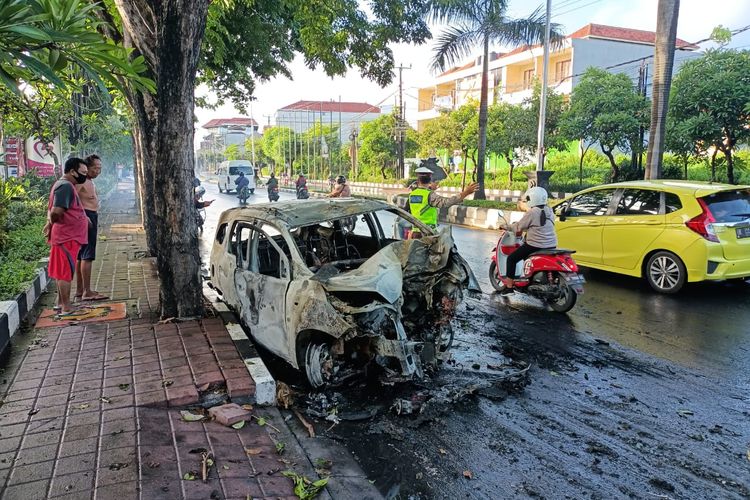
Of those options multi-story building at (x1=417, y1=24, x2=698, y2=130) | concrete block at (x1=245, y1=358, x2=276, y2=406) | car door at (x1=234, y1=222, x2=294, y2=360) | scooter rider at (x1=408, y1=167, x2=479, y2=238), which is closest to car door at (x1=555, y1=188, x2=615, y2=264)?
scooter rider at (x1=408, y1=167, x2=479, y2=238)

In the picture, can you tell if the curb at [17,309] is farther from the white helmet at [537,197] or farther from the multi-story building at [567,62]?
the multi-story building at [567,62]

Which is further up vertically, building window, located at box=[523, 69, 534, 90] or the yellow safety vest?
building window, located at box=[523, 69, 534, 90]

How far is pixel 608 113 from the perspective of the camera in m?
18.3

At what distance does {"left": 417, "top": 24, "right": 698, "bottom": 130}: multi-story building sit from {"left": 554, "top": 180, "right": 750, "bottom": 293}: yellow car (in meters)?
24.3

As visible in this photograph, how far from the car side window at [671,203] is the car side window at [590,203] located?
964 millimetres

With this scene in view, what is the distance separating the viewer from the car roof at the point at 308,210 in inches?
202

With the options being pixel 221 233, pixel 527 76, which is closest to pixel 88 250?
pixel 221 233

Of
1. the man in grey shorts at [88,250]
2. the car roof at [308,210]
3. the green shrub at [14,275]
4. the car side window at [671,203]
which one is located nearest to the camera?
the car roof at [308,210]

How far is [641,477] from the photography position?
10.6 feet

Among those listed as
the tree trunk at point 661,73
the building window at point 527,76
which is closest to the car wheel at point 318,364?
the tree trunk at point 661,73

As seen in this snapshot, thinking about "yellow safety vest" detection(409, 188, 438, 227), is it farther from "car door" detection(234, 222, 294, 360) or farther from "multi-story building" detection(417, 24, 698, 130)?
"multi-story building" detection(417, 24, 698, 130)

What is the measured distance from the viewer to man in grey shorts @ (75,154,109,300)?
6.98 meters

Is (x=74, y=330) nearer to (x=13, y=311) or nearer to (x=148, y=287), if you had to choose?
(x=13, y=311)

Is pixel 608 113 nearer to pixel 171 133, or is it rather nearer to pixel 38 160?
pixel 171 133
